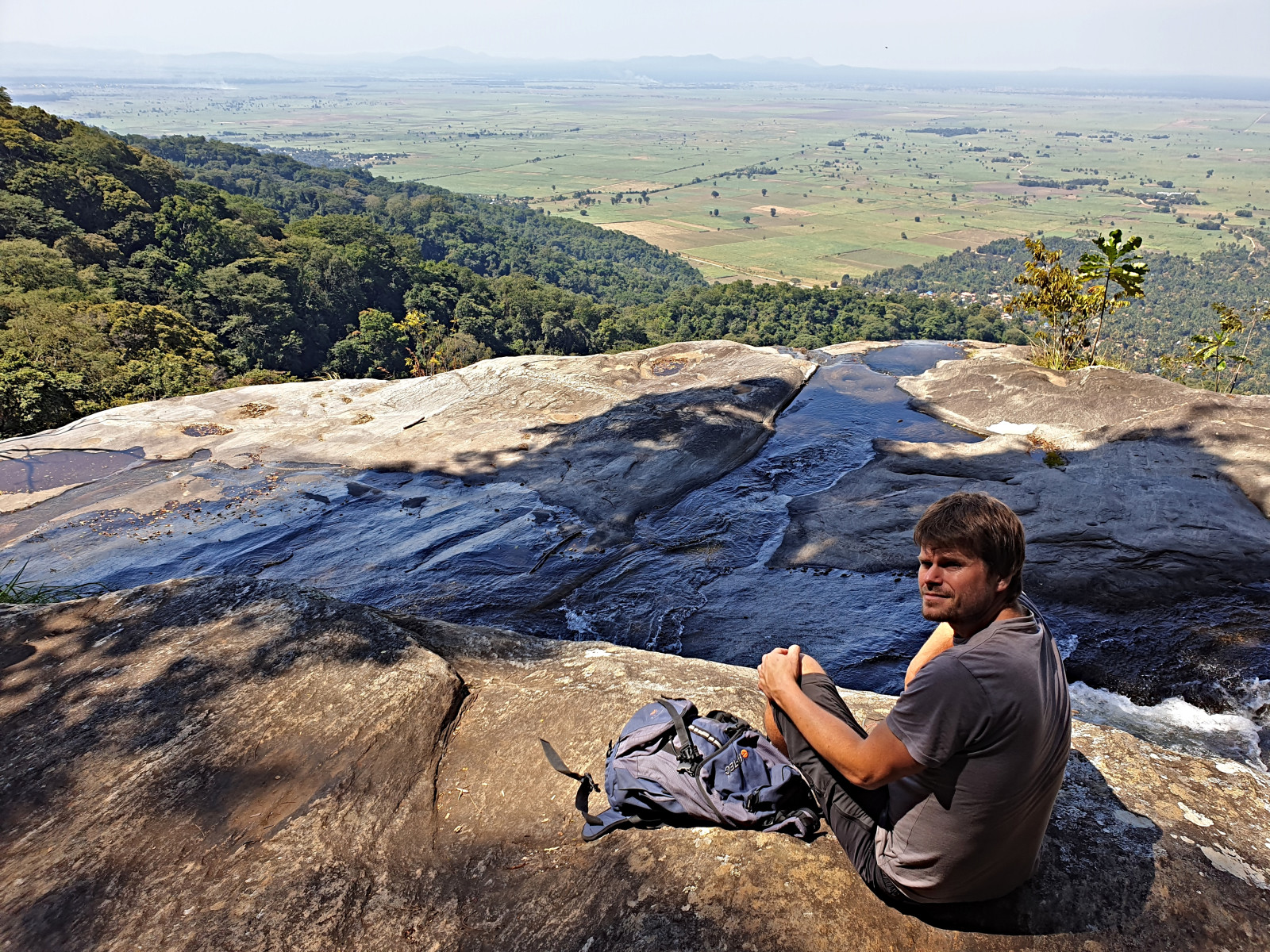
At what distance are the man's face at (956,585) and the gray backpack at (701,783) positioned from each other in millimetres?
1572

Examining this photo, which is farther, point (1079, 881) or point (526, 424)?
point (526, 424)

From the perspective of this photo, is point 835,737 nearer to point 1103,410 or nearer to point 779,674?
point 779,674

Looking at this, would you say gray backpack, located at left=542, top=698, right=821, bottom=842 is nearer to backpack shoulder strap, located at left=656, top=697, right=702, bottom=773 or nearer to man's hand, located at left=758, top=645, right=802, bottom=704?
backpack shoulder strap, located at left=656, top=697, right=702, bottom=773

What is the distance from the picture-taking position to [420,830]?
14.8 feet

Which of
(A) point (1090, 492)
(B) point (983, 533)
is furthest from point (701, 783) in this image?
(A) point (1090, 492)

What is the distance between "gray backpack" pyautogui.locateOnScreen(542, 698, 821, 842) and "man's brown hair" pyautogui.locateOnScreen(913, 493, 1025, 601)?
5.98 ft

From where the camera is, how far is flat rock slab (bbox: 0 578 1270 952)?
3689mm

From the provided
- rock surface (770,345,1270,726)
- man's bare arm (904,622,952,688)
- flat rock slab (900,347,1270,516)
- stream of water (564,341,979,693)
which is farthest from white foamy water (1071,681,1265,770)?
flat rock slab (900,347,1270,516)

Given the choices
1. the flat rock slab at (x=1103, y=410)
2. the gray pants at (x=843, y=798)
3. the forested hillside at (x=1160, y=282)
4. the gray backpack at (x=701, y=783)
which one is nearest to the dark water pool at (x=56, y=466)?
the gray backpack at (x=701, y=783)

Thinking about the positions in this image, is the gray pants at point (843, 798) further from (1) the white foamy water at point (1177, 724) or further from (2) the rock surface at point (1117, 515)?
(2) the rock surface at point (1117, 515)

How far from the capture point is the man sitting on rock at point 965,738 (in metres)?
2.95

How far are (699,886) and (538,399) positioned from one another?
51.6 ft

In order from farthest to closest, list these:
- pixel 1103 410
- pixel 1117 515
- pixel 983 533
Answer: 1. pixel 1103 410
2. pixel 1117 515
3. pixel 983 533

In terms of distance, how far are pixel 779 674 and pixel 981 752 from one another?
42.9 inches
